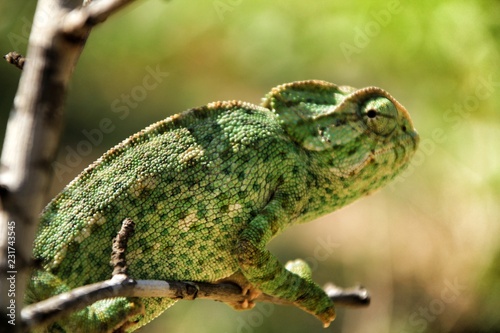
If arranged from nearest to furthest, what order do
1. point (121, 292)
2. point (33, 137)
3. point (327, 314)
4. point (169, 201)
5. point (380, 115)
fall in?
point (33, 137)
point (121, 292)
point (169, 201)
point (327, 314)
point (380, 115)

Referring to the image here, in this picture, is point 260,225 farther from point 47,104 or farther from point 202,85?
point 202,85

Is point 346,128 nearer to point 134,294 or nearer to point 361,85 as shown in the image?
point 134,294

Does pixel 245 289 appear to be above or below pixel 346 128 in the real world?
below

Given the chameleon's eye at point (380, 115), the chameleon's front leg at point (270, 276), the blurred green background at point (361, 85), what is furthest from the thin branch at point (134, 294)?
the blurred green background at point (361, 85)

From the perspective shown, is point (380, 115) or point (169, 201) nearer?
point (169, 201)

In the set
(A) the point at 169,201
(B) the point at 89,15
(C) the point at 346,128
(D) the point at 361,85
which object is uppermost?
(D) the point at 361,85

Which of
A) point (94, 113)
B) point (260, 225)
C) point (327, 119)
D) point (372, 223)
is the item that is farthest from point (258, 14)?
point (260, 225)

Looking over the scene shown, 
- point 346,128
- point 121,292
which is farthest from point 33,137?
point 346,128

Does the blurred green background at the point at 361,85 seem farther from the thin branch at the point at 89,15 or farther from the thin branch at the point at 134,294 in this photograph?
the thin branch at the point at 89,15
